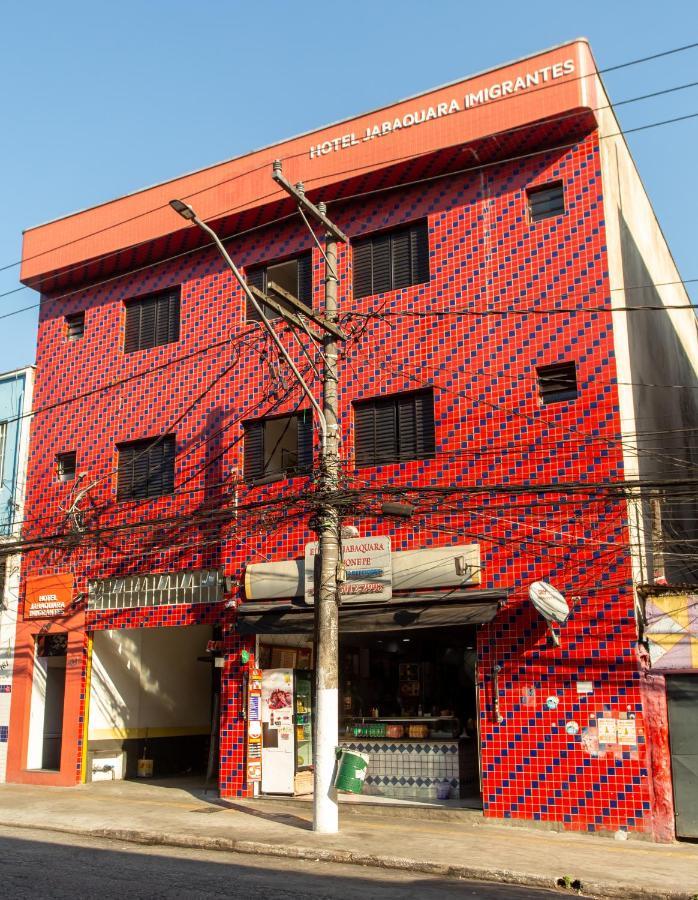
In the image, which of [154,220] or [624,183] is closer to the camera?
[624,183]

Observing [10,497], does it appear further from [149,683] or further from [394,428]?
[394,428]

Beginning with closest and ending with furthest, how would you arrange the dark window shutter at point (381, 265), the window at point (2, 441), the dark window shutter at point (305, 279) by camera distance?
1. the dark window shutter at point (381, 265)
2. the dark window shutter at point (305, 279)
3. the window at point (2, 441)

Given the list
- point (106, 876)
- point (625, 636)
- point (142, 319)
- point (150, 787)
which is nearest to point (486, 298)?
point (625, 636)

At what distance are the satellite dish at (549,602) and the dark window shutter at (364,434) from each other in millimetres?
4667

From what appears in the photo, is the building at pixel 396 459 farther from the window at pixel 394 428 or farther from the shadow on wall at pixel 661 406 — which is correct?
the shadow on wall at pixel 661 406

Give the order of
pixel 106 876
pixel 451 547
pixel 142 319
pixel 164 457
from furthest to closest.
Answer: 1. pixel 142 319
2. pixel 164 457
3. pixel 451 547
4. pixel 106 876

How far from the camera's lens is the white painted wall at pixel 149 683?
70.6 ft

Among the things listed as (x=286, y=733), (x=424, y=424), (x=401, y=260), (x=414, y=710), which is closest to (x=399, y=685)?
(x=414, y=710)

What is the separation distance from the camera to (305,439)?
19.2m

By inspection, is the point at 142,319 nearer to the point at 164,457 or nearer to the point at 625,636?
the point at 164,457

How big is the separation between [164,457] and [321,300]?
5288 mm

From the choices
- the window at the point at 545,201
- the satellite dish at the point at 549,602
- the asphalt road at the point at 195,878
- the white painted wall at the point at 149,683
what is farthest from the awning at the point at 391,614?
the window at the point at 545,201

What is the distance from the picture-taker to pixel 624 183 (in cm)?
1977

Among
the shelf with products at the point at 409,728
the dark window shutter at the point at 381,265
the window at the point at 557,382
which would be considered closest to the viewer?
the window at the point at 557,382
